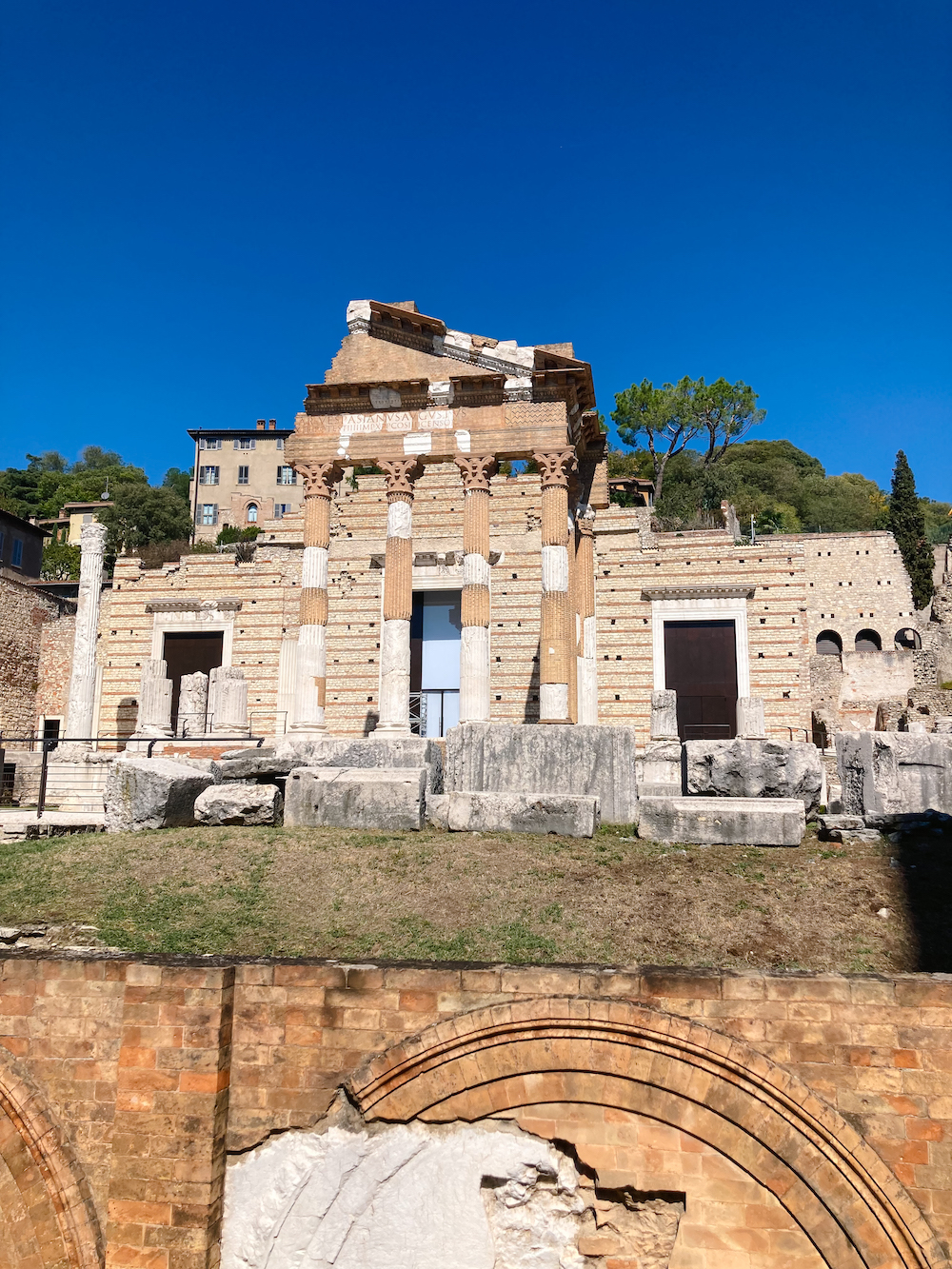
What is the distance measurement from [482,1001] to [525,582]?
59.6 feet

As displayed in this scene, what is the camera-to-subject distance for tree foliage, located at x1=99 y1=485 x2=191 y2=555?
46.6m

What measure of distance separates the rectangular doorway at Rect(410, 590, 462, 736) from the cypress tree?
1053 inches

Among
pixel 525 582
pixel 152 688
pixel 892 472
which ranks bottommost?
pixel 152 688

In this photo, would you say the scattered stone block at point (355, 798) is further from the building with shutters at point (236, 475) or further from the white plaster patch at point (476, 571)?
the building with shutters at point (236, 475)

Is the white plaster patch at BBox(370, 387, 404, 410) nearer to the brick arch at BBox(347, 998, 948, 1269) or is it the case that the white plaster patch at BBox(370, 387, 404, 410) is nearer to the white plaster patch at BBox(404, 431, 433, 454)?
the white plaster patch at BBox(404, 431, 433, 454)

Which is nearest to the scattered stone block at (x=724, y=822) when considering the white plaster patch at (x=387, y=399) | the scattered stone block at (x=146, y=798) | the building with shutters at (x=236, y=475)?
the scattered stone block at (x=146, y=798)

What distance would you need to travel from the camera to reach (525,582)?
74.6 ft

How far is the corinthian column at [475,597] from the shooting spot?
655 inches

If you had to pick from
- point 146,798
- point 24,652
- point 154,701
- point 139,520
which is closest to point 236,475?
point 139,520

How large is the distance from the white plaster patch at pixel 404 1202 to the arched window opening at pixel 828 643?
3868 centimetres

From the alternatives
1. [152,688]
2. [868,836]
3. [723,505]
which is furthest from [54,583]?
[868,836]

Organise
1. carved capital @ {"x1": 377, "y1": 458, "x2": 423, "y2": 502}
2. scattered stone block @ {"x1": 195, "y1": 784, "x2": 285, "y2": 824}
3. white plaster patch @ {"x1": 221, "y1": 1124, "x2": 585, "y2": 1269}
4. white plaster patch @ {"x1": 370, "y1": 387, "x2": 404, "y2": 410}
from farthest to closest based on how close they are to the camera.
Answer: white plaster patch @ {"x1": 370, "y1": 387, "x2": 404, "y2": 410} → carved capital @ {"x1": 377, "y1": 458, "x2": 423, "y2": 502} → scattered stone block @ {"x1": 195, "y1": 784, "x2": 285, "y2": 824} → white plaster patch @ {"x1": 221, "y1": 1124, "x2": 585, "y2": 1269}

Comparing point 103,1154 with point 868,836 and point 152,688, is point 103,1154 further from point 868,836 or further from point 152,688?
point 152,688

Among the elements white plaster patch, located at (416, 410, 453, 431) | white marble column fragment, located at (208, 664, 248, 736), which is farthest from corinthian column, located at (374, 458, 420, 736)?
white marble column fragment, located at (208, 664, 248, 736)
